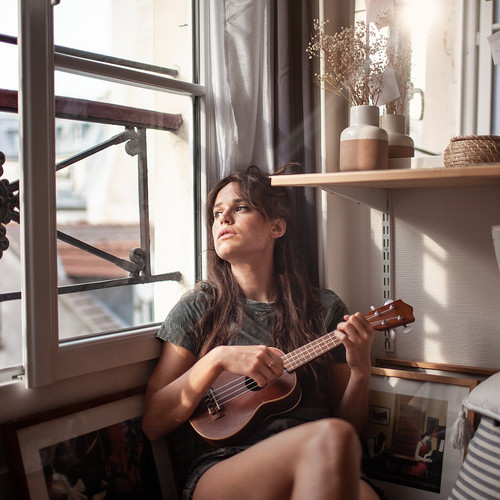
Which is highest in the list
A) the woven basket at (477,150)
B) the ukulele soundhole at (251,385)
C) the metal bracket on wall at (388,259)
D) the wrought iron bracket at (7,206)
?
the woven basket at (477,150)

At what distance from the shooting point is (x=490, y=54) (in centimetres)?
156

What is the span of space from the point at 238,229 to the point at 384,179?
1.28 feet

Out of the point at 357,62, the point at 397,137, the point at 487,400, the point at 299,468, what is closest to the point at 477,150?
the point at 397,137

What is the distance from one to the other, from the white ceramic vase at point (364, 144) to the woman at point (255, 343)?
222 mm

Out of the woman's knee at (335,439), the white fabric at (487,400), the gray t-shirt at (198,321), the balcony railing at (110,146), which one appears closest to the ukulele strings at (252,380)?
the gray t-shirt at (198,321)

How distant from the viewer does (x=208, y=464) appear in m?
1.37

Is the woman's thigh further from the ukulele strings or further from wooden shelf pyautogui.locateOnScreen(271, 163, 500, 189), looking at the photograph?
wooden shelf pyautogui.locateOnScreen(271, 163, 500, 189)

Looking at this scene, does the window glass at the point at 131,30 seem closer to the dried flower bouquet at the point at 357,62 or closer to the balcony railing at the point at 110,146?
the balcony railing at the point at 110,146

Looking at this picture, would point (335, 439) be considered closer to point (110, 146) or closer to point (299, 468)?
point (299, 468)

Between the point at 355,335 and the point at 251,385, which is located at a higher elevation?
the point at 355,335

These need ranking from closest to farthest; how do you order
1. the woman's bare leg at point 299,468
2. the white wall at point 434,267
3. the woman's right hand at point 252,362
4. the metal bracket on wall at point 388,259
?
the woman's bare leg at point 299,468 < the woman's right hand at point 252,362 < the white wall at point 434,267 < the metal bracket on wall at point 388,259

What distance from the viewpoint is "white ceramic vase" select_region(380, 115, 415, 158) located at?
160 cm

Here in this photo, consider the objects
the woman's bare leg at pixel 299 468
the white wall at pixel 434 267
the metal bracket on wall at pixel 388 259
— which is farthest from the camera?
the metal bracket on wall at pixel 388 259

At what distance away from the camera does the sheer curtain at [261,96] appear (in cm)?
165
